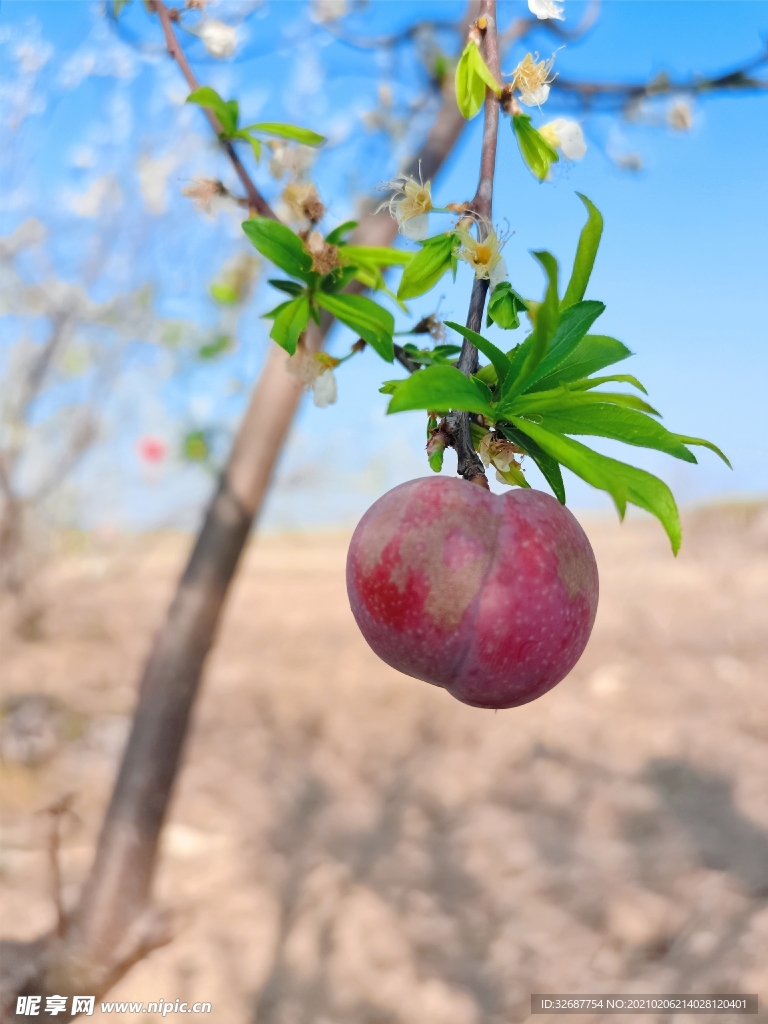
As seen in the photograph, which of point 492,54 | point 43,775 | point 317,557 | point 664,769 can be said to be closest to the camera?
point 492,54

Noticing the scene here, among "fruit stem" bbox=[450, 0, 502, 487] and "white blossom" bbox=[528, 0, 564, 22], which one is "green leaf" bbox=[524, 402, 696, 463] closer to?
"fruit stem" bbox=[450, 0, 502, 487]

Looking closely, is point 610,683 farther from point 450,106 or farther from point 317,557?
point 317,557

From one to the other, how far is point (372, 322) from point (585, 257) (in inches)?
9.1

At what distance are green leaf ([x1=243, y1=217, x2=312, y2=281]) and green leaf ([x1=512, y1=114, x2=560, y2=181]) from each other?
24 centimetres

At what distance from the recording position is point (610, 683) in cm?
293

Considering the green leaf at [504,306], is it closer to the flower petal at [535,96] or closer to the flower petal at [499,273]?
the flower petal at [499,273]

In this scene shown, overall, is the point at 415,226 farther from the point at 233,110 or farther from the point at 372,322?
the point at 233,110

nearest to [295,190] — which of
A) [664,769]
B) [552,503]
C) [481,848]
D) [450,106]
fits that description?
[552,503]

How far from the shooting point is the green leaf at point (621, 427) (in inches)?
21.9

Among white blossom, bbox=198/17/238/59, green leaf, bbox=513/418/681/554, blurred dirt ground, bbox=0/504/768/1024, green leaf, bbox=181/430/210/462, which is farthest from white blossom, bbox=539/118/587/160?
green leaf, bbox=181/430/210/462

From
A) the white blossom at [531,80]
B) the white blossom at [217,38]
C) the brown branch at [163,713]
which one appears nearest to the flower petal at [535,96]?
the white blossom at [531,80]

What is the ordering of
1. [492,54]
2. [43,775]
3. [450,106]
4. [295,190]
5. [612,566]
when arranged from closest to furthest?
[492,54]
[295,190]
[450,106]
[43,775]
[612,566]

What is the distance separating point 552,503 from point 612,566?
12.5 ft

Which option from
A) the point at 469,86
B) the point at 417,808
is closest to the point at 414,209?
the point at 469,86
